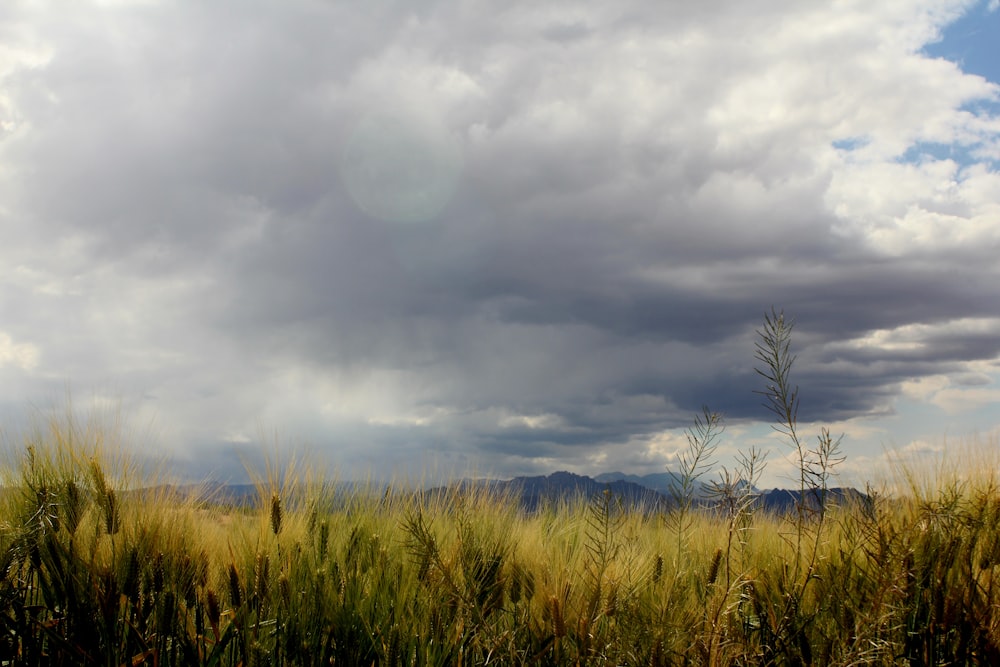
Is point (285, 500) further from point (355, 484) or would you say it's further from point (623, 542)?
point (623, 542)

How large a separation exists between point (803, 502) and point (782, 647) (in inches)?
23.4

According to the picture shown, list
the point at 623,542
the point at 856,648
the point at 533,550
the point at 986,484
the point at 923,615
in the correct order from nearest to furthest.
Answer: the point at 856,648
the point at 923,615
the point at 623,542
the point at 533,550
the point at 986,484

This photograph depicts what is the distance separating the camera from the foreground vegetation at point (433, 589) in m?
3.08

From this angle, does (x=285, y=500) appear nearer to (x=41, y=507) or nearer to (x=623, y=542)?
(x=41, y=507)

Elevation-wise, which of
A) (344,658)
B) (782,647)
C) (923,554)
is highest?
(923,554)

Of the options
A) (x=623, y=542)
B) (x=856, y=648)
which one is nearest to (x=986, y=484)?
(x=623, y=542)

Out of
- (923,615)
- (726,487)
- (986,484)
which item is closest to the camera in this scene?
(726,487)

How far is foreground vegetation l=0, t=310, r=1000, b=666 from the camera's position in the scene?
3084 mm

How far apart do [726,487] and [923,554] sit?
1624 millimetres

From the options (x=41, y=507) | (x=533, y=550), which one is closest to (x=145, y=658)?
(x=41, y=507)

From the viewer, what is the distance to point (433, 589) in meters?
3.45

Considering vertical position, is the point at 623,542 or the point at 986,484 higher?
the point at 986,484

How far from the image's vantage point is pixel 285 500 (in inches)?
171

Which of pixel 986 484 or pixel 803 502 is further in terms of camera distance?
pixel 986 484
